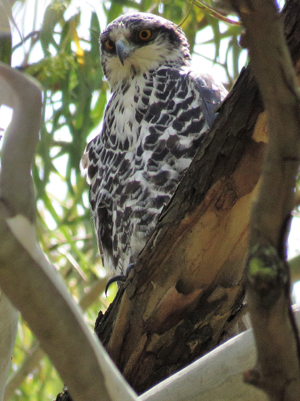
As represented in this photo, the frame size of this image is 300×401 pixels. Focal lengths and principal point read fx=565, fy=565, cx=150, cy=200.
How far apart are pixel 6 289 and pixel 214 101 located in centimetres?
160

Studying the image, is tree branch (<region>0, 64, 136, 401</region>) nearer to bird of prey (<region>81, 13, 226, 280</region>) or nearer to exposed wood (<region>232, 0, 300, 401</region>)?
exposed wood (<region>232, 0, 300, 401</region>)

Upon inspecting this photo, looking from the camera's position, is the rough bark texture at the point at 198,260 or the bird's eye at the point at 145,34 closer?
the rough bark texture at the point at 198,260

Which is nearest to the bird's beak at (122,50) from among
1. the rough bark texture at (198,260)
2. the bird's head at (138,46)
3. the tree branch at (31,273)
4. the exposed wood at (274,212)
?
the bird's head at (138,46)

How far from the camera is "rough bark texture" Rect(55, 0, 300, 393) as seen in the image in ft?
4.22

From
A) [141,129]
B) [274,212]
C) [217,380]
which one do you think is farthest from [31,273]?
[141,129]

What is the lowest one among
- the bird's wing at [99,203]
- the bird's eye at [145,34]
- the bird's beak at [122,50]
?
the bird's wing at [99,203]

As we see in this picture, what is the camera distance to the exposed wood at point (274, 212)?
1.98ft

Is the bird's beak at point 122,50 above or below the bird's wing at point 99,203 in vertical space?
above

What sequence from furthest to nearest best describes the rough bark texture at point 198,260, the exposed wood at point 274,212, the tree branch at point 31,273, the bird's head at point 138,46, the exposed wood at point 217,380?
the bird's head at point 138,46 → the rough bark texture at point 198,260 → the exposed wood at point 217,380 → the tree branch at point 31,273 → the exposed wood at point 274,212

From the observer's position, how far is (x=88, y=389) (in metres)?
0.76

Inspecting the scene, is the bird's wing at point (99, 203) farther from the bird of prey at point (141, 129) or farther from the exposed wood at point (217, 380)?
the exposed wood at point (217, 380)

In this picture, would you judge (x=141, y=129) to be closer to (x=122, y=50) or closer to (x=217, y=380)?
(x=122, y=50)

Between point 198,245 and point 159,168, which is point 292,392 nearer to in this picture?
point 198,245

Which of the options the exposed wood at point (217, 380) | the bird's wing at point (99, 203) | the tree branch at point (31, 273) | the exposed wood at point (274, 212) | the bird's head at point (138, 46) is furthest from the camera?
the bird's head at point (138, 46)
